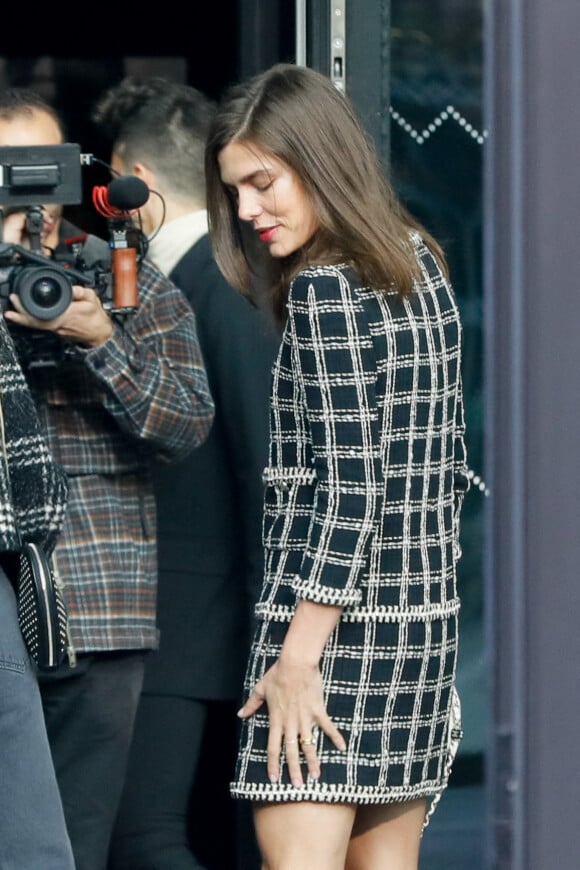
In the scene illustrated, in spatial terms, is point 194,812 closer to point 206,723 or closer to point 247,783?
point 206,723

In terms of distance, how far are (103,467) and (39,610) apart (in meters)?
0.66

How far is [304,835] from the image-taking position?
224cm

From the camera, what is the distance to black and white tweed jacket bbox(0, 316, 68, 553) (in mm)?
2426

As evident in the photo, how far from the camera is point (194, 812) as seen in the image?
3814mm

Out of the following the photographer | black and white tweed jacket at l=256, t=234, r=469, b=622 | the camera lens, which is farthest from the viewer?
the photographer

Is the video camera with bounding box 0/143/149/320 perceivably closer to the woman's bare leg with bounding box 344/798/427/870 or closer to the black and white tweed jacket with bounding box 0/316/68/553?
the black and white tweed jacket with bounding box 0/316/68/553

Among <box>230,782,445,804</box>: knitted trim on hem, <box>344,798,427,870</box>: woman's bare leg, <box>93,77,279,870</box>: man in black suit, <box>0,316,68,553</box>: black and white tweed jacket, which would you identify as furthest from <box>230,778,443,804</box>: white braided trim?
<box>93,77,279,870</box>: man in black suit

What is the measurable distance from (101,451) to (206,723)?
0.83 m

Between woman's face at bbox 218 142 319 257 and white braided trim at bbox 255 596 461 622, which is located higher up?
woman's face at bbox 218 142 319 257

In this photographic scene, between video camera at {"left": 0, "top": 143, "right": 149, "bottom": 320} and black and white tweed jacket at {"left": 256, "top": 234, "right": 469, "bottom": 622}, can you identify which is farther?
video camera at {"left": 0, "top": 143, "right": 149, "bottom": 320}

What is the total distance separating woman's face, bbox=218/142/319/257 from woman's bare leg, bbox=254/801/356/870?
766mm

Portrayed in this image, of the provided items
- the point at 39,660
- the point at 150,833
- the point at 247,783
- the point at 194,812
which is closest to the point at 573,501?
the point at 247,783

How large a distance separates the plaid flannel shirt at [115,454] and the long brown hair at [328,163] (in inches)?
23.3

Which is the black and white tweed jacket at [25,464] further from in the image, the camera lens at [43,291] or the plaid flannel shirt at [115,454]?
the plaid flannel shirt at [115,454]
